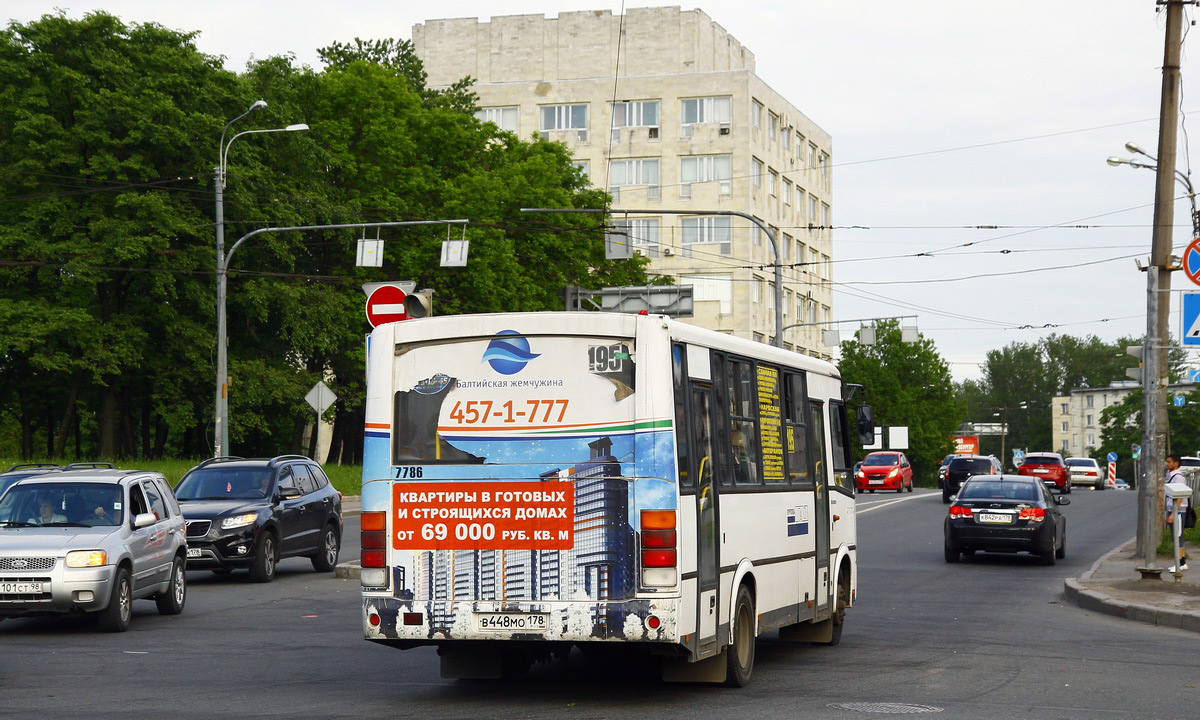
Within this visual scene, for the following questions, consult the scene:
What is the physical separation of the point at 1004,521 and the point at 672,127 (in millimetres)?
62493

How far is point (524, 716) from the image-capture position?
1003 cm

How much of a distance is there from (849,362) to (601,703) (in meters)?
104

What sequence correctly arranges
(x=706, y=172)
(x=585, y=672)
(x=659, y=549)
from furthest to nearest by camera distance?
(x=706, y=172), (x=585, y=672), (x=659, y=549)

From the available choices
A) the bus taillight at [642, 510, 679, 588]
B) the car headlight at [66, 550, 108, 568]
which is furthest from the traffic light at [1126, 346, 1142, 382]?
the bus taillight at [642, 510, 679, 588]

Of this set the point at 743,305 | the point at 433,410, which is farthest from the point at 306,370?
the point at 433,410

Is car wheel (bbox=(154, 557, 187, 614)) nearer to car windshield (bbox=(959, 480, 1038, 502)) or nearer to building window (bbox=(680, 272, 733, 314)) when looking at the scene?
car windshield (bbox=(959, 480, 1038, 502))

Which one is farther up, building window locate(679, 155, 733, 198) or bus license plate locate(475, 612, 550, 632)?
building window locate(679, 155, 733, 198)

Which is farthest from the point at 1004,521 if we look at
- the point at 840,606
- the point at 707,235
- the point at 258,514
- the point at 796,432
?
the point at 707,235

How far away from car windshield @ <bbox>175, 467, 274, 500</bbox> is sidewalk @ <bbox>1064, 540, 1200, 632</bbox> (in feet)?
36.2

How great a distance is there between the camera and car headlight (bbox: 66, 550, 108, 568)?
14.9 meters

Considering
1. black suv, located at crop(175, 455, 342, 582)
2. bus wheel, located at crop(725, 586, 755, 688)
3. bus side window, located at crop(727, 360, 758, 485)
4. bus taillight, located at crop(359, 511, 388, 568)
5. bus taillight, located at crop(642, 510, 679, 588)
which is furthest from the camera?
black suv, located at crop(175, 455, 342, 582)

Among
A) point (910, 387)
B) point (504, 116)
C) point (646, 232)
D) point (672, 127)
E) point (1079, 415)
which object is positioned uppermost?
point (504, 116)

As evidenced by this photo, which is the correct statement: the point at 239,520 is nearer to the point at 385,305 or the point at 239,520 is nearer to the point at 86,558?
the point at 385,305

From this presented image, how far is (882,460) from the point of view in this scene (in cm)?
6788
